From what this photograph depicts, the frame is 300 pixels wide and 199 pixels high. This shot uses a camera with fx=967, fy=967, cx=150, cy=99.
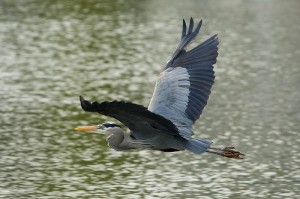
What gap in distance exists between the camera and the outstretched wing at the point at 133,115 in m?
8.65

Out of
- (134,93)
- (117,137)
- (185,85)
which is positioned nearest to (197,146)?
(117,137)

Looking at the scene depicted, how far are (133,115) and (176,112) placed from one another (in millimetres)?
1197

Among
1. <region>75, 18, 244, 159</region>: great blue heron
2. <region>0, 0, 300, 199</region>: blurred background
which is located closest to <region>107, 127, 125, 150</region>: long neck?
<region>75, 18, 244, 159</region>: great blue heron

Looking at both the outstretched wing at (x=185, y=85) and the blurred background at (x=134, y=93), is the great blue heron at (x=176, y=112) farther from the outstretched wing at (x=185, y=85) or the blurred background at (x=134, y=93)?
the blurred background at (x=134, y=93)

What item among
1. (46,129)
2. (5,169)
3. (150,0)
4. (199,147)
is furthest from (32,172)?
(150,0)

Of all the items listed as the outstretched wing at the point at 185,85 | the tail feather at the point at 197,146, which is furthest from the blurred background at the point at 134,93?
the tail feather at the point at 197,146

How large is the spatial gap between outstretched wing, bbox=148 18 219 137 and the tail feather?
290 millimetres

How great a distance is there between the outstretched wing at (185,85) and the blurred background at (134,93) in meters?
1.59

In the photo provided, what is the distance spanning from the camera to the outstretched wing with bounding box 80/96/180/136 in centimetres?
865

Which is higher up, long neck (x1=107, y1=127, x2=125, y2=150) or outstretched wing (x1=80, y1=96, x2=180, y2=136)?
outstretched wing (x1=80, y1=96, x2=180, y2=136)

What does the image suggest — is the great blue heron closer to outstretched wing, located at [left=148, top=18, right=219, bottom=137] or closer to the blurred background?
outstretched wing, located at [left=148, top=18, right=219, bottom=137]

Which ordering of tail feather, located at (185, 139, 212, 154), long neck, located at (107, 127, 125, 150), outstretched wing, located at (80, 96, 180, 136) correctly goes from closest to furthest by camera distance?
outstretched wing, located at (80, 96, 180, 136) → tail feather, located at (185, 139, 212, 154) → long neck, located at (107, 127, 125, 150)

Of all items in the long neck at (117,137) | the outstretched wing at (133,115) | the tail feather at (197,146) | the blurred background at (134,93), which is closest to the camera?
the outstretched wing at (133,115)

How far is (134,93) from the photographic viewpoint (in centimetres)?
1858
